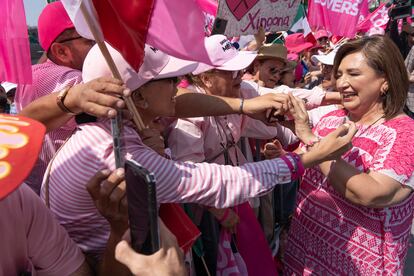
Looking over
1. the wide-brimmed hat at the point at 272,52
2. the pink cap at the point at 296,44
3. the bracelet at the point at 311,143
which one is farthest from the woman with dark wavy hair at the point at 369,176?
the pink cap at the point at 296,44

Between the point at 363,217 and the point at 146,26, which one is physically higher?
the point at 146,26

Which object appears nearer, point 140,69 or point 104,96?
point 104,96

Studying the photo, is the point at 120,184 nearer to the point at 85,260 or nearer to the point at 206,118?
the point at 85,260

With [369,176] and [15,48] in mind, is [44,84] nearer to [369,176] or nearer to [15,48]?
[15,48]

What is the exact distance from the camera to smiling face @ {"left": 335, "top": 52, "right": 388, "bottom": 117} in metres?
1.79

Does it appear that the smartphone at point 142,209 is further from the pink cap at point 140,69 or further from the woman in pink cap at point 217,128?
the woman in pink cap at point 217,128

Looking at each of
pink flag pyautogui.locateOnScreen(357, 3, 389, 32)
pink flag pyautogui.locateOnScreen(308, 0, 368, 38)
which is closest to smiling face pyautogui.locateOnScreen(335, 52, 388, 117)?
pink flag pyautogui.locateOnScreen(308, 0, 368, 38)

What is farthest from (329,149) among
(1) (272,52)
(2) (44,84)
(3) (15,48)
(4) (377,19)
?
(4) (377,19)

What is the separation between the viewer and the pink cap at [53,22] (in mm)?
2004

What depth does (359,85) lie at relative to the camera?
181cm

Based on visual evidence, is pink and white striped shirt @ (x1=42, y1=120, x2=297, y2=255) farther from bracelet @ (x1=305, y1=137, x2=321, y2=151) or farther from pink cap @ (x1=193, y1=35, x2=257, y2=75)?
pink cap @ (x1=193, y1=35, x2=257, y2=75)

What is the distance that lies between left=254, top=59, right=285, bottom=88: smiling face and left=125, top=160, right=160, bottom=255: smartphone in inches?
117

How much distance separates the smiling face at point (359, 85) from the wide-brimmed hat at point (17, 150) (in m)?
1.40

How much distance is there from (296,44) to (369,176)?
427 centimetres
